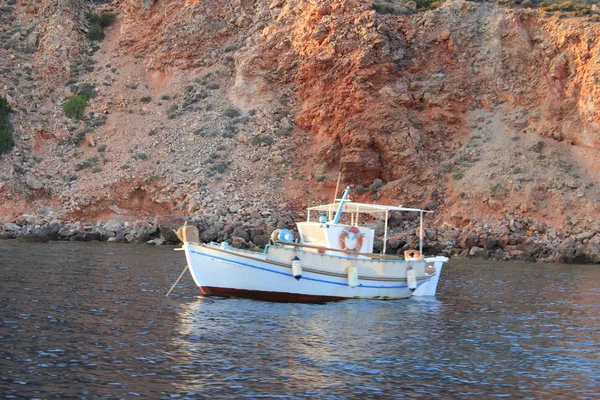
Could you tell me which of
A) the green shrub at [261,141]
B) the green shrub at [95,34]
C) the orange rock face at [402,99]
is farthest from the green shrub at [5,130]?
the green shrub at [261,141]

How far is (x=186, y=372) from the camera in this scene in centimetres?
1202

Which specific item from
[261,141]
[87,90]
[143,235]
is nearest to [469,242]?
[261,141]

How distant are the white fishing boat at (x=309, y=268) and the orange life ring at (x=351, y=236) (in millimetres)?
30

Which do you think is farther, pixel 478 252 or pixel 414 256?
pixel 478 252

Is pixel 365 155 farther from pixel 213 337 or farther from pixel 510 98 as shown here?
pixel 213 337

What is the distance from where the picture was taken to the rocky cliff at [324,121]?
42.5 m

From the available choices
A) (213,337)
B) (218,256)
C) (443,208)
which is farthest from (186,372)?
(443,208)

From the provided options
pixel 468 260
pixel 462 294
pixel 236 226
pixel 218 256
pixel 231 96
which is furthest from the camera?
pixel 231 96

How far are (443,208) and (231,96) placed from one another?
17.5m

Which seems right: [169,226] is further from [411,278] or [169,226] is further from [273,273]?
[273,273]

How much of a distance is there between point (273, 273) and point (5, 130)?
33.9 meters

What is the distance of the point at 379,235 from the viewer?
39.2 meters

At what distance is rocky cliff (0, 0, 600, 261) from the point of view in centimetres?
4247

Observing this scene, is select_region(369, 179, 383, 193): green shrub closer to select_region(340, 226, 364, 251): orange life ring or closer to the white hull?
select_region(340, 226, 364, 251): orange life ring
